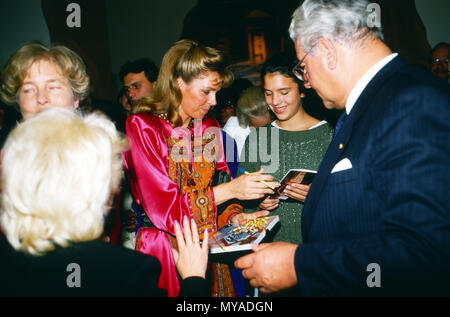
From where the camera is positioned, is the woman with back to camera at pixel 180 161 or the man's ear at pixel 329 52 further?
the woman with back to camera at pixel 180 161

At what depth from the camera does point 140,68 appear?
3.69m

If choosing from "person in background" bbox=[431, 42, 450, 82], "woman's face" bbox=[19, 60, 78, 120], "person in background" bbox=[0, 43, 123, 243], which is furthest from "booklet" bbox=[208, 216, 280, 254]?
"person in background" bbox=[431, 42, 450, 82]

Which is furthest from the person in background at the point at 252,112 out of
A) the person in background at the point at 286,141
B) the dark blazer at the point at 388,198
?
the dark blazer at the point at 388,198

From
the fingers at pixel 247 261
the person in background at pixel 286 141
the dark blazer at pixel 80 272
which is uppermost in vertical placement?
the person in background at pixel 286 141

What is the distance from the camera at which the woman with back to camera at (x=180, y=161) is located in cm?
176

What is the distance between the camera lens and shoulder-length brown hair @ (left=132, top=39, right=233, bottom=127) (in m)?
2.00

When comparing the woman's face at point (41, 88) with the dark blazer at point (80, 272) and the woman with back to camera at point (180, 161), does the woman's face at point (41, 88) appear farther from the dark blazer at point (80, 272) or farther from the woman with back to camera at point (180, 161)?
the dark blazer at point (80, 272)

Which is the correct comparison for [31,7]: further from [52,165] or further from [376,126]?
[376,126]

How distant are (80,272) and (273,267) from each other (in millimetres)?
739

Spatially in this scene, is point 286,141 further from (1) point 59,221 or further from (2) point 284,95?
(1) point 59,221

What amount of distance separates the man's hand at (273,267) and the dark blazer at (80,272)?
0.48 m

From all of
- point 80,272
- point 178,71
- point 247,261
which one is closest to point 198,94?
point 178,71

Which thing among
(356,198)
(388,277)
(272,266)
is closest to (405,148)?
(356,198)

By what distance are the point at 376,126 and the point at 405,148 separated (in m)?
0.13
